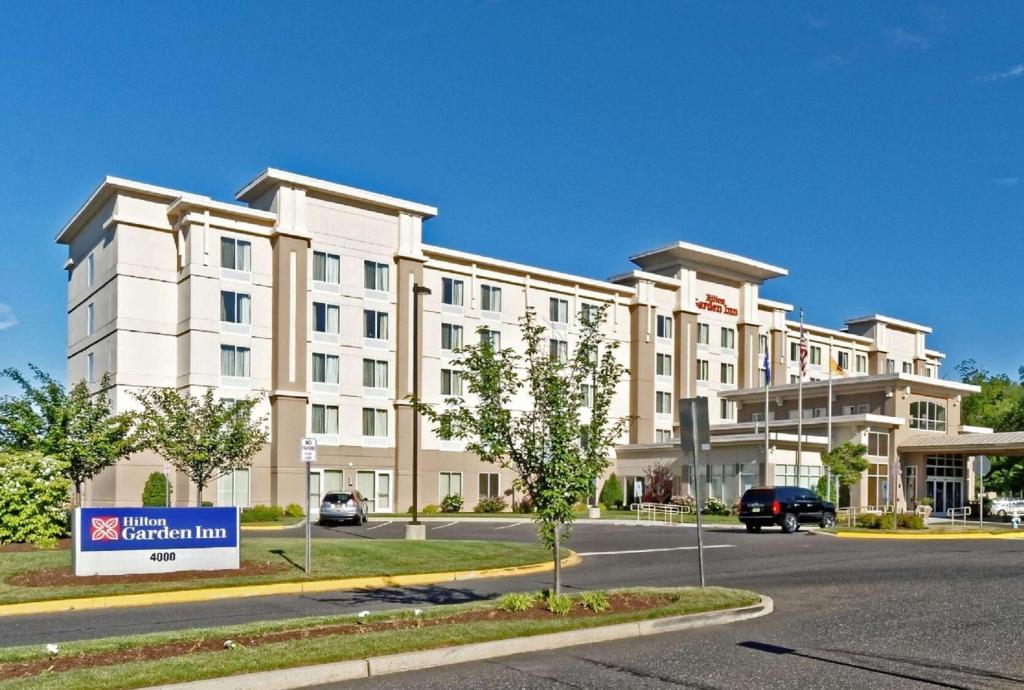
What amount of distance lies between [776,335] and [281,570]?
63.8m

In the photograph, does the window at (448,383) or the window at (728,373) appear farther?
the window at (728,373)

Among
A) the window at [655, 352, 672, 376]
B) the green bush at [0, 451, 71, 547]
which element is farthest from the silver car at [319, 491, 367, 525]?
the window at [655, 352, 672, 376]

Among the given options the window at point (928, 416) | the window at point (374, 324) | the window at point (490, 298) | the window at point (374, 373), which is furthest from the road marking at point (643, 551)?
the window at point (928, 416)

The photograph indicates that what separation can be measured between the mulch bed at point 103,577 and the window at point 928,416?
5020 centimetres

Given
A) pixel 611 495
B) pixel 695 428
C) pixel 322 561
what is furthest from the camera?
pixel 611 495

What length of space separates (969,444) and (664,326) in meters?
21.7

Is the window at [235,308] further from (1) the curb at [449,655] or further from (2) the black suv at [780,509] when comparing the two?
(1) the curb at [449,655]

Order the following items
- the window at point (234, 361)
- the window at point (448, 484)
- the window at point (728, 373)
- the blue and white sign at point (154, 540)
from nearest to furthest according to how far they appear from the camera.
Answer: the blue and white sign at point (154, 540), the window at point (234, 361), the window at point (448, 484), the window at point (728, 373)

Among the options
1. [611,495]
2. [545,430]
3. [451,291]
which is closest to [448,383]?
[451,291]

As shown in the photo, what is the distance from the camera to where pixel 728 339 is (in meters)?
73.6

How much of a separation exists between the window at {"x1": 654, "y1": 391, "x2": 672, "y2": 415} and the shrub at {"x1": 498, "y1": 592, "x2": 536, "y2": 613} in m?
55.9

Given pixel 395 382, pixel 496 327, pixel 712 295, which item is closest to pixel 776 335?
pixel 712 295

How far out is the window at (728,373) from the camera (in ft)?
240

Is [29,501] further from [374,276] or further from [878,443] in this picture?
[878,443]
